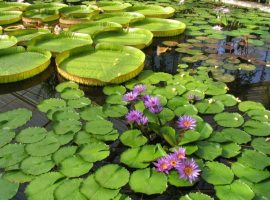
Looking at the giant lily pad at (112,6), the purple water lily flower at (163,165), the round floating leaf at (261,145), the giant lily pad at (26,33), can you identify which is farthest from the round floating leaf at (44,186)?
the giant lily pad at (112,6)

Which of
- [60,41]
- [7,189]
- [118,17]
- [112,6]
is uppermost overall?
[112,6]

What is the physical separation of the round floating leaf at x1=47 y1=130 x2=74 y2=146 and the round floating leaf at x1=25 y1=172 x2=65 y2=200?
12.7 inches

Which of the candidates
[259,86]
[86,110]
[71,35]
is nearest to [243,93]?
[259,86]

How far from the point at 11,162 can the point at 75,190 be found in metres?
0.54

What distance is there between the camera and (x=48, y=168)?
5.39 feet

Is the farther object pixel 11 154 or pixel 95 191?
pixel 11 154

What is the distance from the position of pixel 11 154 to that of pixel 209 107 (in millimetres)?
1703

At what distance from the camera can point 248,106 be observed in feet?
7.70

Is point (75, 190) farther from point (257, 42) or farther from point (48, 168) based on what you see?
point (257, 42)

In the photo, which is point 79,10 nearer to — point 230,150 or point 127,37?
point 127,37

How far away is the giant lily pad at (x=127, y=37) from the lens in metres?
3.79

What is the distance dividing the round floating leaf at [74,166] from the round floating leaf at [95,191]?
0.11 meters

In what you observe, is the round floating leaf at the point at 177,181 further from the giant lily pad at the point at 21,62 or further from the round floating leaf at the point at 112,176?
the giant lily pad at the point at 21,62

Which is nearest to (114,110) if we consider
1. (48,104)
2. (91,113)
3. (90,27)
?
(91,113)
